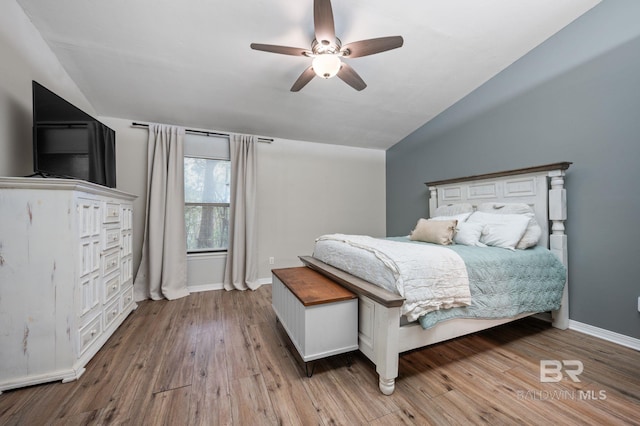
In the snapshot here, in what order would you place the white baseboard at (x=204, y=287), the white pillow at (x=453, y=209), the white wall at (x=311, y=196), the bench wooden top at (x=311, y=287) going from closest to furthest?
the bench wooden top at (x=311, y=287)
the white pillow at (x=453, y=209)
the white baseboard at (x=204, y=287)
the white wall at (x=311, y=196)

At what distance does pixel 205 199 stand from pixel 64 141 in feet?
6.00

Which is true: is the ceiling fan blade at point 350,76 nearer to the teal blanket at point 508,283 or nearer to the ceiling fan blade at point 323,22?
the ceiling fan blade at point 323,22

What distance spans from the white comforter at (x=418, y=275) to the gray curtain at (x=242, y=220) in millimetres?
2202

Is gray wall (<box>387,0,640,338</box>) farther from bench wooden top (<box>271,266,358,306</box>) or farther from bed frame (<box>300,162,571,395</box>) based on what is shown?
bench wooden top (<box>271,266,358,306</box>)

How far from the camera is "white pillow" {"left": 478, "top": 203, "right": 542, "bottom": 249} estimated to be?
2.38 meters

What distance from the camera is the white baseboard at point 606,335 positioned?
6.54 feet

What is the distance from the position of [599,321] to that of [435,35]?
2.95 meters

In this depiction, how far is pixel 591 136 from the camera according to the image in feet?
7.48

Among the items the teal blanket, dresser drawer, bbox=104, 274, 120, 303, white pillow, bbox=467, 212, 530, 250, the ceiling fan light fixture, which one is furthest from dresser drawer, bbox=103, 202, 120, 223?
white pillow, bbox=467, 212, 530, 250

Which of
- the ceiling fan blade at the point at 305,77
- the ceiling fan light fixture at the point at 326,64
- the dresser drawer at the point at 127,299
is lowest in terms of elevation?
the dresser drawer at the point at 127,299

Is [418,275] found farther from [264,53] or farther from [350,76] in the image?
[264,53]

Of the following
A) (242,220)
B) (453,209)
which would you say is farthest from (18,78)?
(453,209)

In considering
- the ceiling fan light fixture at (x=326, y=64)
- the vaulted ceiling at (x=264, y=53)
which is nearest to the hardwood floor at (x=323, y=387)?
the ceiling fan light fixture at (x=326, y=64)

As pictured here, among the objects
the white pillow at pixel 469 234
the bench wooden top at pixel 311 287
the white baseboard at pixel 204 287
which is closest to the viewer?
the bench wooden top at pixel 311 287
